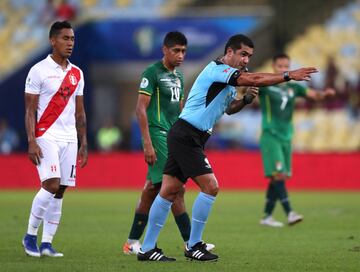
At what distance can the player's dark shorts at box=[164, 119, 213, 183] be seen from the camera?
9516 millimetres

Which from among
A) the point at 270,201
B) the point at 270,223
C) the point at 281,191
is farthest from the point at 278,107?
the point at 270,223

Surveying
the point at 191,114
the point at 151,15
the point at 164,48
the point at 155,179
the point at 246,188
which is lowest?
the point at 246,188

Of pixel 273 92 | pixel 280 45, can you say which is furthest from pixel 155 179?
pixel 280 45

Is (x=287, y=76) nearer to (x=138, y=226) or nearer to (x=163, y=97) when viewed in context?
(x=163, y=97)

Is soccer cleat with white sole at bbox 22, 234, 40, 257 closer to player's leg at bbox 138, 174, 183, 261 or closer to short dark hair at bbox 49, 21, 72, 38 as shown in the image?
player's leg at bbox 138, 174, 183, 261

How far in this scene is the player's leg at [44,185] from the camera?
32.6 feet

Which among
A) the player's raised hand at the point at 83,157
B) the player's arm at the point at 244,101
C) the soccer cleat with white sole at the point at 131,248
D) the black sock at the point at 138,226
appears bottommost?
the soccer cleat with white sole at the point at 131,248

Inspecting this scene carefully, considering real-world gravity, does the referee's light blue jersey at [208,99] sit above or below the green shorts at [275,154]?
above

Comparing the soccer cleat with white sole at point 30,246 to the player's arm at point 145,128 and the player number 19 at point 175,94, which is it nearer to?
the player's arm at point 145,128

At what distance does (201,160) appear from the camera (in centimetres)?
955

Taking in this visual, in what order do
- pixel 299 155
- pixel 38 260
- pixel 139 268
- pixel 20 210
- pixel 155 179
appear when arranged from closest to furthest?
pixel 139 268 → pixel 38 260 → pixel 155 179 → pixel 20 210 → pixel 299 155

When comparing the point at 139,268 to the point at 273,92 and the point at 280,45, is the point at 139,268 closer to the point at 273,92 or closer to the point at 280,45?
the point at 273,92

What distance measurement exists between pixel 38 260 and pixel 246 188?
15249 mm

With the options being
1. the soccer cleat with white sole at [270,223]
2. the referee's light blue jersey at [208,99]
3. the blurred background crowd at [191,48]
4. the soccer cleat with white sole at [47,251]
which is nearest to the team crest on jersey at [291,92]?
the soccer cleat with white sole at [270,223]
